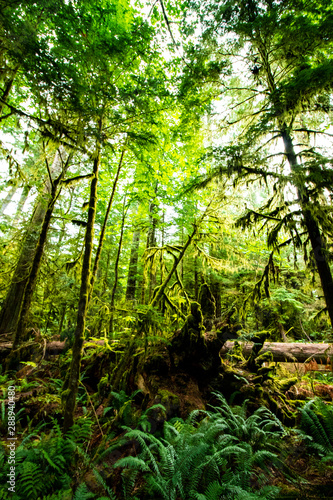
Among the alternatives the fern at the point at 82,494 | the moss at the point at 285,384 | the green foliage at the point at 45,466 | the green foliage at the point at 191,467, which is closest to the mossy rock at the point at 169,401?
the green foliage at the point at 191,467

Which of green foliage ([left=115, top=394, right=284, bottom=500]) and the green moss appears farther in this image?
the green moss

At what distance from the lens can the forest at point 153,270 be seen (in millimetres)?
2779

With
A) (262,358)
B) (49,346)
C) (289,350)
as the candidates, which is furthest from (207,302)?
(49,346)

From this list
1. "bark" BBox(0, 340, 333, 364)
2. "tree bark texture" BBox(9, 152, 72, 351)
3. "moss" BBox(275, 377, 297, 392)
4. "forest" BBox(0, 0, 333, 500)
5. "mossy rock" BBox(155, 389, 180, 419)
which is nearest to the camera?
"forest" BBox(0, 0, 333, 500)

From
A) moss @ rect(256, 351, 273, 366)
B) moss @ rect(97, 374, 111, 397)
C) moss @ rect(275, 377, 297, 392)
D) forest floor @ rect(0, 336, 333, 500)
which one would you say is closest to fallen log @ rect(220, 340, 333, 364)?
moss @ rect(256, 351, 273, 366)

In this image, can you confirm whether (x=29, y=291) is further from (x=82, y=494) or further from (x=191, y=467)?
(x=191, y=467)

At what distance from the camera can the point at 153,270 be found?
6.83m

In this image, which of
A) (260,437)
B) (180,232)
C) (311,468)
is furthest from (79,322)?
(180,232)

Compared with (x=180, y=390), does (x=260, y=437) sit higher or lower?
lower

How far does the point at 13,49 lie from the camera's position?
2.62 m

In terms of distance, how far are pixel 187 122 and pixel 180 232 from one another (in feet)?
27.5

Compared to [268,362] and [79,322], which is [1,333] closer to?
[79,322]

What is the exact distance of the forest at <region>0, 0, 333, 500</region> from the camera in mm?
2779

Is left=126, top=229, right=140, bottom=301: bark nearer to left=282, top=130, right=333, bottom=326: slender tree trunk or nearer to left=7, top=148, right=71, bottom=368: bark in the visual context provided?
left=7, top=148, right=71, bottom=368: bark
